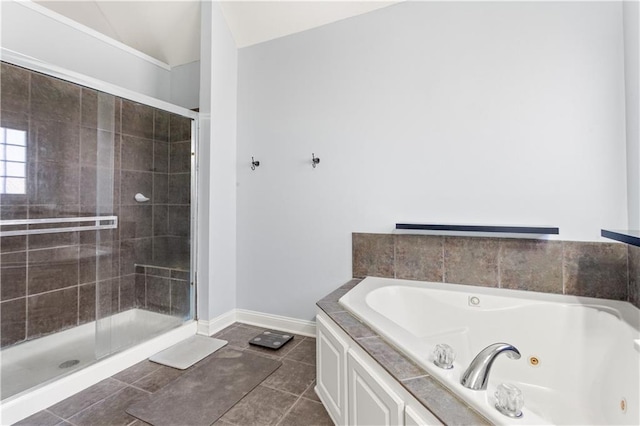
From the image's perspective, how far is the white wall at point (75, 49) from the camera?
215cm

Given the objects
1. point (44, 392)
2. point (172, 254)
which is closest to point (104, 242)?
point (172, 254)

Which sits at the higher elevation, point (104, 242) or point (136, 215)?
point (136, 215)

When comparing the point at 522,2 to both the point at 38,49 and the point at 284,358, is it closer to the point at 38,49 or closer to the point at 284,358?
the point at 284,358

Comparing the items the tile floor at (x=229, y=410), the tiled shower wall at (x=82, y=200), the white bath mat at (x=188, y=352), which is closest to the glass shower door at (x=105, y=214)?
the tiled shower wall at (x=82, y=200)

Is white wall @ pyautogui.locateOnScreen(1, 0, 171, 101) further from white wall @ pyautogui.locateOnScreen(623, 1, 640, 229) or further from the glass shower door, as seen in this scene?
white wall @ pyautogui.locateOnScreen(623, 1, 640, 229)

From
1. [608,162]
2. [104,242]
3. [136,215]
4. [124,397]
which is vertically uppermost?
[608,162]

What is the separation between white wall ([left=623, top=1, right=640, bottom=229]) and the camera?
1.63 metres

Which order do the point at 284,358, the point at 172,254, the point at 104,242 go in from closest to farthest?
the point at 284,358
the point at 104,242
the point at 172,254

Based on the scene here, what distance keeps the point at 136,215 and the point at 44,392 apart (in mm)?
1345

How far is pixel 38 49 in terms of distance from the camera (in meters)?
2.26

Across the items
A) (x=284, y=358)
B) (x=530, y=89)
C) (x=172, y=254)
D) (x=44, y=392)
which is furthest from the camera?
(x=172, y=254)

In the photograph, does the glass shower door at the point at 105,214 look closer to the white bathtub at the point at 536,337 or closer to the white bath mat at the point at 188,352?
the white bath mat at the point at 188,352

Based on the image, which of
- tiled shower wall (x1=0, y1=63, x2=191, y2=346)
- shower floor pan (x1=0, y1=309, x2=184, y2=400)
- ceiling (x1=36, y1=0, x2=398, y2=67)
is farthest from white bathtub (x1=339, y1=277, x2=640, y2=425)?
ceiling (x1=36, y1=0, x2=398, y2=67)

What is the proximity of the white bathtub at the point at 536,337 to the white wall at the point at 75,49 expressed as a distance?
2838 millimetres
